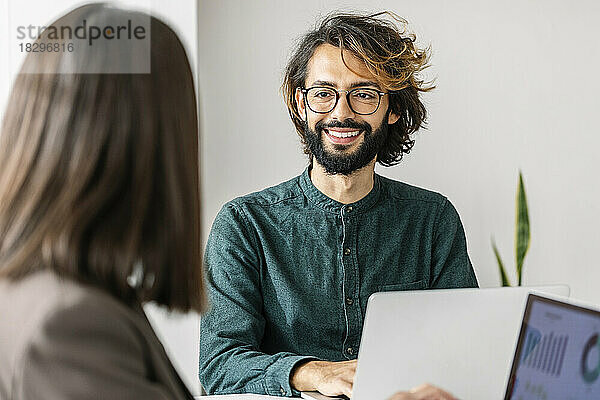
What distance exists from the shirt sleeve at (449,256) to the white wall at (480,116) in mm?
631

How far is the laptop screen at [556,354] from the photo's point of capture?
1137 mm

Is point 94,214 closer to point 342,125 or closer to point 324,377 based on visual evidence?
point 324,377

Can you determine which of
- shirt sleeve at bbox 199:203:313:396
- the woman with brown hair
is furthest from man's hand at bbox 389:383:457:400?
the woman with brown hair

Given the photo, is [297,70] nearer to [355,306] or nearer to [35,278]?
[355,306]

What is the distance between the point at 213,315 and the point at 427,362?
0.71 metres

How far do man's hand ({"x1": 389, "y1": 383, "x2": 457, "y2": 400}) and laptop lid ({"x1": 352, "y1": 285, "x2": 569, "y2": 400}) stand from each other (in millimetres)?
11

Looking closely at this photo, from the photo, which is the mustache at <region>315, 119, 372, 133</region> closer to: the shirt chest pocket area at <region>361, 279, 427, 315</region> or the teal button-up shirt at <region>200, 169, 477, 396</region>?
the teal button-up shirt at <region>200, 169, 477, 396</region>

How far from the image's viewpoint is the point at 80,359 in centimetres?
74

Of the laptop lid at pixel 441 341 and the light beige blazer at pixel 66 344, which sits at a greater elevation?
the light beige blazer at pixel 66 344

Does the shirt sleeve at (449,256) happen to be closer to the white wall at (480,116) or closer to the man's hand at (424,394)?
the white wall at (480,116)

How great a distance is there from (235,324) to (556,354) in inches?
33.9

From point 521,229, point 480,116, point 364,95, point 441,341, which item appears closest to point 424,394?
point 441,341

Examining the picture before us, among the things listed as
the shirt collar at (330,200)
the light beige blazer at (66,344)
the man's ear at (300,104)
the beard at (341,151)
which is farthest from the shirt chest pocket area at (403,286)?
the light beige blazer at (66,344)

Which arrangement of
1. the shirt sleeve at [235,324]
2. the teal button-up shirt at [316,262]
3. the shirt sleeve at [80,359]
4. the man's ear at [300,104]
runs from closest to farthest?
the shirt sleeve at [80,359]
the shirt sleeve at [235,324]
the teal button-up shirt at [316,262]
the man's ear at [300,104]
